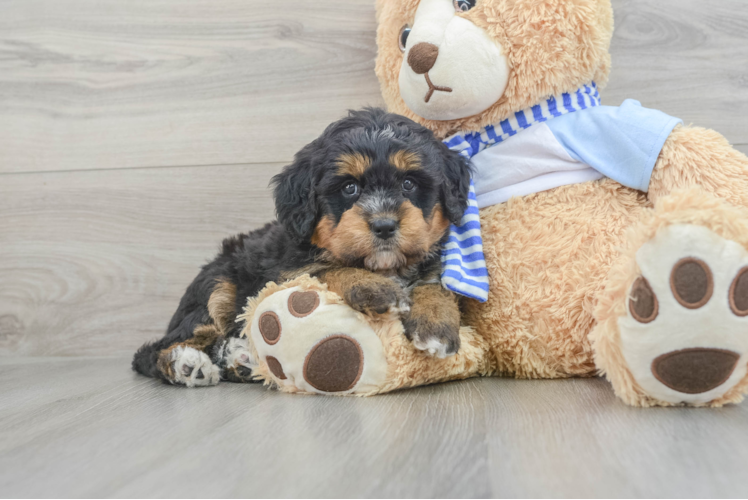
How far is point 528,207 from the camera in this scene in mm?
1868

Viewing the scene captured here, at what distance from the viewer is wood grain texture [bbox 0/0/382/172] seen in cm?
267

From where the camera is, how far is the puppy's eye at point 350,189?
172 centimetres

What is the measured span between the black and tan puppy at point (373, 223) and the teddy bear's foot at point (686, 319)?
1.58ft

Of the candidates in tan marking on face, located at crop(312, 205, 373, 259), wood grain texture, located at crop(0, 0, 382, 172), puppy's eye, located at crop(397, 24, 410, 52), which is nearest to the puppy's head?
tan marking on face, located at crop(312, 205, 373, 259)

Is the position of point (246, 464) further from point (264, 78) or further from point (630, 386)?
point (264, 78)

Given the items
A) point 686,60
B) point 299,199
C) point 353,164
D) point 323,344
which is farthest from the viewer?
point 686,60

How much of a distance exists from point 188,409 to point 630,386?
1.18m

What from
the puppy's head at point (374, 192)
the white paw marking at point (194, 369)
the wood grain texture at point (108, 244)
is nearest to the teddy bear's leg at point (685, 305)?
the puppy's head at point (374, 192)

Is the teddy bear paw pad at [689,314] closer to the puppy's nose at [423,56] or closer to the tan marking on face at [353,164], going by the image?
the tan marking on face at [353,164]

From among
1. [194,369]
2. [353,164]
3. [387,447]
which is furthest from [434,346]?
[194,369]

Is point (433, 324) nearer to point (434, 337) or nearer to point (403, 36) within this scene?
point (434, 337)

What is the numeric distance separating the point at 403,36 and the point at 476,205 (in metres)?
0.67

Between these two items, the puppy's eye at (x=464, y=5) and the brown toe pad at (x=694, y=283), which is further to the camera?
the puppy's eye at (x=464, y=5)

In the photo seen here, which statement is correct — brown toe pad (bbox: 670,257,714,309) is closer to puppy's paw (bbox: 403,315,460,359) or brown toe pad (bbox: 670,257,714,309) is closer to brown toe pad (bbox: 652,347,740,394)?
brown toe pad (bbox: 652,347,740,394)
